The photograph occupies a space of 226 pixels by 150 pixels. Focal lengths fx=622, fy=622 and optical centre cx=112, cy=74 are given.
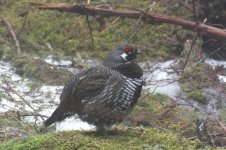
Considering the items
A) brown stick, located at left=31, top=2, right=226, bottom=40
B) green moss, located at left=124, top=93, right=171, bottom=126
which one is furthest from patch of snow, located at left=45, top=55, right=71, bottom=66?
green moss, located at left=124, top=93, right=171, bottom=126

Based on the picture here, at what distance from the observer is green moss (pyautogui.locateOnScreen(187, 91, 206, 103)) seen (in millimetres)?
6969

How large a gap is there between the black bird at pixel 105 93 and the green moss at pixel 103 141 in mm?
160

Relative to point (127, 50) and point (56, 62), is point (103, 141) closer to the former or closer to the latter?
point (127, 50)

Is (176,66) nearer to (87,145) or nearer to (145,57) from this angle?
(145,57)

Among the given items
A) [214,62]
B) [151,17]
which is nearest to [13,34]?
[151,17]

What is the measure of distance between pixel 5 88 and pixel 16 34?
1.80 meters

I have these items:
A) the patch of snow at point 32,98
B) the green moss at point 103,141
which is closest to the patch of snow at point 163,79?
the patch of snow at point 32,98

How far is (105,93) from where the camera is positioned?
4.78 metres

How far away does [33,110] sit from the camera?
6.32 meters

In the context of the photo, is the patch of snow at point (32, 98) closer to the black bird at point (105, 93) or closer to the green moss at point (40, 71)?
the green moss at point (40, 71)

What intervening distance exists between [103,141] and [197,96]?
2.71 m

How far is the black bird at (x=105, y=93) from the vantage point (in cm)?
474

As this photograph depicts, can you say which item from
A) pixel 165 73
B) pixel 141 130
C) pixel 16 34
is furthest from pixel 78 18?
pixel 141 130

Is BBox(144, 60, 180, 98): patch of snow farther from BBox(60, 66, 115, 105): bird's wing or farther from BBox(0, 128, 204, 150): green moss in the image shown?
BBox(0, 128, 204, 150): green moss
